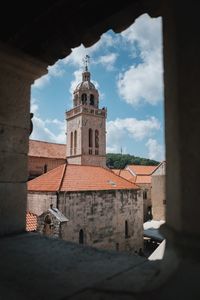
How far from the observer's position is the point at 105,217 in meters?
17.5

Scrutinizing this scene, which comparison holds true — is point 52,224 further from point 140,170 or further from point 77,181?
point 140,170

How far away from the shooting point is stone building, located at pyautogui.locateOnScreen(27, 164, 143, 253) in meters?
15.6

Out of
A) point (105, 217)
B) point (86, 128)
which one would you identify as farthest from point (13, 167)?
point (86, 128)

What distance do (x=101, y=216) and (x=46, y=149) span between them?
1947 cm

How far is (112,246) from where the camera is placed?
17.6m

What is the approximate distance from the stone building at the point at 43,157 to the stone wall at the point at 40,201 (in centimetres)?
1381

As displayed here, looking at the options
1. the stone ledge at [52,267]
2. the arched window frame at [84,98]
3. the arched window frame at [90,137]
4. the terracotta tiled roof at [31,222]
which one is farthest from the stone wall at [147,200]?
the stone ledge at [52,267]

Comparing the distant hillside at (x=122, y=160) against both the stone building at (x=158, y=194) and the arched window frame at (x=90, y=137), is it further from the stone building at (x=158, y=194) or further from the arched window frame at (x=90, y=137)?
the stone building at (x=158, y=194)

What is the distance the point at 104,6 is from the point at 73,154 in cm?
3317

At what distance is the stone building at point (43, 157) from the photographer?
3197cm

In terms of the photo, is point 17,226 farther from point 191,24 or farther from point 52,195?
point 52,195

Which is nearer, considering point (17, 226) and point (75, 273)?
point (75, 273)

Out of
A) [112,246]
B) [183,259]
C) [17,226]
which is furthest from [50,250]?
[112,246]

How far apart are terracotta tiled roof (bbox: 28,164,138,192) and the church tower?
13.5 metres
